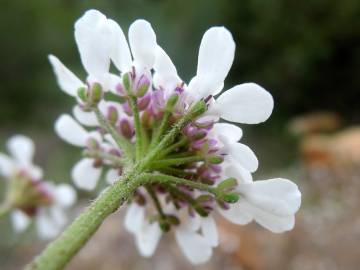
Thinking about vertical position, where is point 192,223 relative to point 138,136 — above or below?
below

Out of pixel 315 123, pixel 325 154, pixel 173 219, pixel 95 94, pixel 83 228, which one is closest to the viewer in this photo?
pixel 83 228

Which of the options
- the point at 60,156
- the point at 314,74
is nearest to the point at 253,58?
the point at 314,74

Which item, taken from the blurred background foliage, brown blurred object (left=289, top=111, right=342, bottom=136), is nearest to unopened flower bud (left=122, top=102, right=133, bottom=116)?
the blurred background foliage

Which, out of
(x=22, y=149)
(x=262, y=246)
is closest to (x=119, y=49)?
(x=22, y=149)

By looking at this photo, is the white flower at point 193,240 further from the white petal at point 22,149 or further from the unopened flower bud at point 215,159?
the white petal at point 22,149

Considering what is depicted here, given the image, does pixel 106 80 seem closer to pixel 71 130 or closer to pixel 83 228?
pixel 71 130

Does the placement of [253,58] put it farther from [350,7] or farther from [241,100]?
[241,100]
